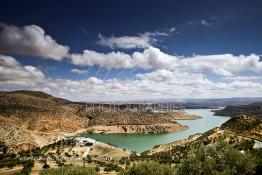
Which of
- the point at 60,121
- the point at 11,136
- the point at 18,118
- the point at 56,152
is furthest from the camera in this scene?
the point at 60,121

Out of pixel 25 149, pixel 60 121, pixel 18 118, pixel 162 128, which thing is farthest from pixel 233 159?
pixel 162 128

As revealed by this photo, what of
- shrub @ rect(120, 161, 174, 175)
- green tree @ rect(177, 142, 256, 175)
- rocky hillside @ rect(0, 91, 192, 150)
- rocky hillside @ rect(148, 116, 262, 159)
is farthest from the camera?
rocky hillside @ rect(0, 91, 192, 150)

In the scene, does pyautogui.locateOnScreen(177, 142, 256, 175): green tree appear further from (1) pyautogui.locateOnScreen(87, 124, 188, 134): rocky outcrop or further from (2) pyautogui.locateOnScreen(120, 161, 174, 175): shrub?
(1) pyautogui.locateOnScreen(87, 124, 188, 134): rocky outcrop

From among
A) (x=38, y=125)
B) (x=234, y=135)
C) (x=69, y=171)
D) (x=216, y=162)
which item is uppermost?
(x=216, y=162)

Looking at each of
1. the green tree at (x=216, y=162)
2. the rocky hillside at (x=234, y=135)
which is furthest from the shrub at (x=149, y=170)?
the rocky hillside at (x=234, y=135)

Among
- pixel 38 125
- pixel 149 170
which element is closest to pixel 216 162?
pixel 149 170

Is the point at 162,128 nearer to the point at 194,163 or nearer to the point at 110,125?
the point at 110,125

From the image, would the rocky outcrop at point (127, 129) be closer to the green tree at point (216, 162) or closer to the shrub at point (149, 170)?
the shrub at point (149, 170)

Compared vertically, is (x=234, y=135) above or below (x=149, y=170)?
below

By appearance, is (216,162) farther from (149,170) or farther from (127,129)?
(127,129)

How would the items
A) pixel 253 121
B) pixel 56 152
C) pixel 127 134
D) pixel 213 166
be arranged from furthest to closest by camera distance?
1. pixel 127 134
2. pixel 253 121
3. pixel 56 152
4. pixel 213 166

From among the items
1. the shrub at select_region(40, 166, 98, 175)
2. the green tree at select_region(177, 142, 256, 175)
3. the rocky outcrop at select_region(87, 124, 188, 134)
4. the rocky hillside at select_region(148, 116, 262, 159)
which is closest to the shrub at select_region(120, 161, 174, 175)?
the shrub at select_region(40, 166, 98, 175)
